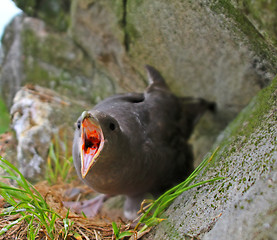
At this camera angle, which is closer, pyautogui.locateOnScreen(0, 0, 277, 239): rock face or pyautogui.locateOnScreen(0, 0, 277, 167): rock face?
pyautogui.locateOnScreen(0, 0, 277, 239): rock face

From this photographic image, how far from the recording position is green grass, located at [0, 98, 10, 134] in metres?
→ 3.07

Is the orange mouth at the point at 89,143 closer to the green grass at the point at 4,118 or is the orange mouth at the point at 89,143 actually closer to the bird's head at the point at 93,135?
the bird's head at the point at 93,135

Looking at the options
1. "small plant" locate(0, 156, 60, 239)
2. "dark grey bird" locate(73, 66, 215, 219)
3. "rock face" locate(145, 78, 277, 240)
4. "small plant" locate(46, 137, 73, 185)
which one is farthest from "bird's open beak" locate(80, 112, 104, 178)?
"small plant" locate(46, 137, 73, 185)

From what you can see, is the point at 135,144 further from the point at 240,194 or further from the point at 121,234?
the point at 240,194

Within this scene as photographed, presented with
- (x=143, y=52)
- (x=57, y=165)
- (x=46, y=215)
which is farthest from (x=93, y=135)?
(x=143, y=52)

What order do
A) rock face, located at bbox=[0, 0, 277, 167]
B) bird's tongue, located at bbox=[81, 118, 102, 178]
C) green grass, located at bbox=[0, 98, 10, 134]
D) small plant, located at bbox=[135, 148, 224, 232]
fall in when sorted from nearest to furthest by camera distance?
small plant, located at bbox=[135, 148, 224, 232] → bird's tongue, located at bbox=[81, 118, 102, 178] → rock face, located at bbox=[0, 0, 277, 167] → green grass, located at bbox=[0, 98, 10, 134]

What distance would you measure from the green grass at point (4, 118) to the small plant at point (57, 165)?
0.58 m

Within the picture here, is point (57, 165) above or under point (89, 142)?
under

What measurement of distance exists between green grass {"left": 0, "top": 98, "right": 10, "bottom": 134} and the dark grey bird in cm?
118

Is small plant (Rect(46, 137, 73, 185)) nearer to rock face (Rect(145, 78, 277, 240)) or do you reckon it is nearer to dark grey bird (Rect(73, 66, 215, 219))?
dark grey bird (Rect(73, 66, 215, 219))

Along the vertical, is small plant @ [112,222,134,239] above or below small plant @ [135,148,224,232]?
below

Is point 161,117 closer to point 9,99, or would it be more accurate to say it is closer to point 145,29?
point 145,29

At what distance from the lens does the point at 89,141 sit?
1923mm

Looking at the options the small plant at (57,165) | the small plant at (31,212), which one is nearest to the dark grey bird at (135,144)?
the small plant at (31,212)
